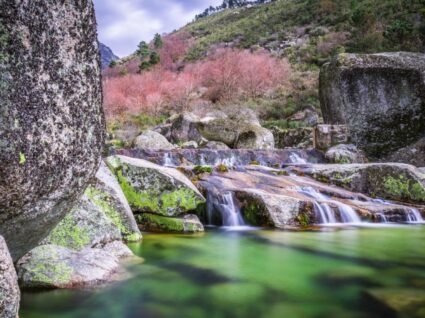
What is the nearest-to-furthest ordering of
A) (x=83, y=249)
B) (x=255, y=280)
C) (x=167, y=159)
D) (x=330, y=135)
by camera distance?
(x=255, y=280) → (x=83, y=249) → (x=167, y=159) → (x=330, y=135)

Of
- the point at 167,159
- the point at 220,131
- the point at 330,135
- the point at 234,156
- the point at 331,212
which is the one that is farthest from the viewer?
the point at 220,131

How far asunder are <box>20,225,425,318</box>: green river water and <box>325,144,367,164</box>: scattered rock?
588cm

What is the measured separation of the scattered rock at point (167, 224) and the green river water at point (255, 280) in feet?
1.26

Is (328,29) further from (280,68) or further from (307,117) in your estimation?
(307,117)

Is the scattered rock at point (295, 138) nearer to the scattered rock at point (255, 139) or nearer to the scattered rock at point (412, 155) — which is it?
the scattered rock at point (255, 139)

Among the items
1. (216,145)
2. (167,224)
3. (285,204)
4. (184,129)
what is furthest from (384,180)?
(184,129)

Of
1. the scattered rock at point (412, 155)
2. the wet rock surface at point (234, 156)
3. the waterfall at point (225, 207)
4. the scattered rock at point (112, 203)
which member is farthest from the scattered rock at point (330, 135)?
the scattered rock at point (112, 203)

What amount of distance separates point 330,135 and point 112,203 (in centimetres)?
854

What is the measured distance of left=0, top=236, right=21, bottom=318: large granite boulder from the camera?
1.74 meters

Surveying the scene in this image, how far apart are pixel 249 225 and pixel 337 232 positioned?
4.40 feet

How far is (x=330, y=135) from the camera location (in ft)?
38.7

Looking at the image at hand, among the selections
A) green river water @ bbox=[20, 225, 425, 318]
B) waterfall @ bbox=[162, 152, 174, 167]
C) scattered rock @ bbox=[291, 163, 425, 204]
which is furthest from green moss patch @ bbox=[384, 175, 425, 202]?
waterfall @ bbox=[162, 152, 174, 167]

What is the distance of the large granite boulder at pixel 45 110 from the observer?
1.75 meters

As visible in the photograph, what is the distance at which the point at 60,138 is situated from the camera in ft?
6.43
